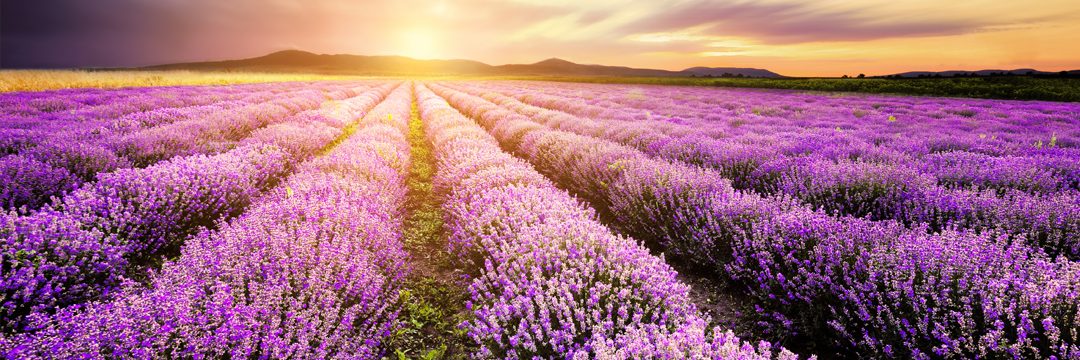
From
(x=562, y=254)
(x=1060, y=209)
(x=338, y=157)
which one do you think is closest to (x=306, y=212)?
(x=562, y=254)

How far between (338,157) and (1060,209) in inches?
240

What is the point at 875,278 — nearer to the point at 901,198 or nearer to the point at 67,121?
the point at 901,198

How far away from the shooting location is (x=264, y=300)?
189 centimetres

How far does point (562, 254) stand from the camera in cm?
228

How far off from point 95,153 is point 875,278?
22.5ft

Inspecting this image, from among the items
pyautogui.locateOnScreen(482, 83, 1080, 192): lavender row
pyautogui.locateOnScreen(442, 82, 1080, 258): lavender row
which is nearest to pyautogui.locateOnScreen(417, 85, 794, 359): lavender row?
pyautogui.locateOnScreen(442, 82, 1080, 258): lavender row

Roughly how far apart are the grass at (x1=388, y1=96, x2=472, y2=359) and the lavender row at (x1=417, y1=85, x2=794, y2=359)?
216 mm

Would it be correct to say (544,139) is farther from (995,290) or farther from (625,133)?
(995,290)

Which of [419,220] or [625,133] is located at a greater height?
[625,133]

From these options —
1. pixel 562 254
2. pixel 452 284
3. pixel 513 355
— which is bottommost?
pixel 452 284

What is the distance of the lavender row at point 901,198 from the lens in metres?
2.77

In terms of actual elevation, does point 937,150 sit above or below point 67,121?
below

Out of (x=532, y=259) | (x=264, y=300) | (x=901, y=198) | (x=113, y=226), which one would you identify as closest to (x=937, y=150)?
(x=901, y=198)

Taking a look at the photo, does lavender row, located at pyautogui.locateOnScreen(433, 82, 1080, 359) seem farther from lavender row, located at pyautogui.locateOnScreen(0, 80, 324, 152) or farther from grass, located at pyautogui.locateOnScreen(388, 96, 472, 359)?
lavender row, located at pyautogui.locateOnScreen(0, 80, 324, 152)
